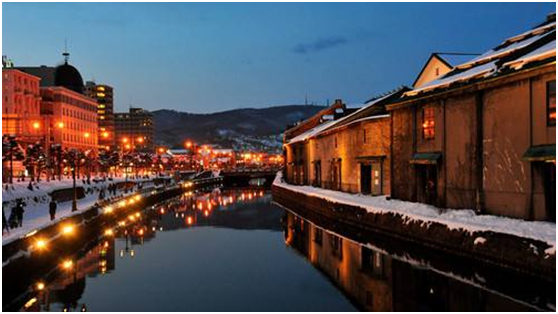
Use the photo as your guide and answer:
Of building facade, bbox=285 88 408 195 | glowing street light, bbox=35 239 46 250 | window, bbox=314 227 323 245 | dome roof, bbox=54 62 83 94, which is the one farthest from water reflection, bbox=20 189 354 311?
dome roof, bbox=54 62 83 94

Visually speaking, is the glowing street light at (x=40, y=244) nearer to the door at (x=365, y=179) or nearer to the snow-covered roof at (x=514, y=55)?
the snow-covered roof at (x=514, y=55)

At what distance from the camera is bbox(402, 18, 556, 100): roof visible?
2589 centimetres

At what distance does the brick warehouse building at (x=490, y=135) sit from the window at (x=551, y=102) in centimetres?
4

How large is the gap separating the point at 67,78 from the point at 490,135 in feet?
454

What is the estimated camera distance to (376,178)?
154 feet

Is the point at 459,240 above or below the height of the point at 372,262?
above

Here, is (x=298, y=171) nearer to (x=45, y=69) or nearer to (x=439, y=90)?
(x=439, y=90)

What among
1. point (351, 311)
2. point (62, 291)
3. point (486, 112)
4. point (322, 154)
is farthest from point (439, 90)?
point (322, 154)

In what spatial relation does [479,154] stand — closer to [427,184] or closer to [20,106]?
[427,184]

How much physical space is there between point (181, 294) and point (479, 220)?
1390 cm

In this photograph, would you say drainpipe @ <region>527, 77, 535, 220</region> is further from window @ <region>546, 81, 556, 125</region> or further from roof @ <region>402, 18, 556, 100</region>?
roof @ <region>402, 18, 556, 100</region>

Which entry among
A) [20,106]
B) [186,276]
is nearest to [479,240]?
[186,276]

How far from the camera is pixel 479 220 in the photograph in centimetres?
2770

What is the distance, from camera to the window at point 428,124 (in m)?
35.3
